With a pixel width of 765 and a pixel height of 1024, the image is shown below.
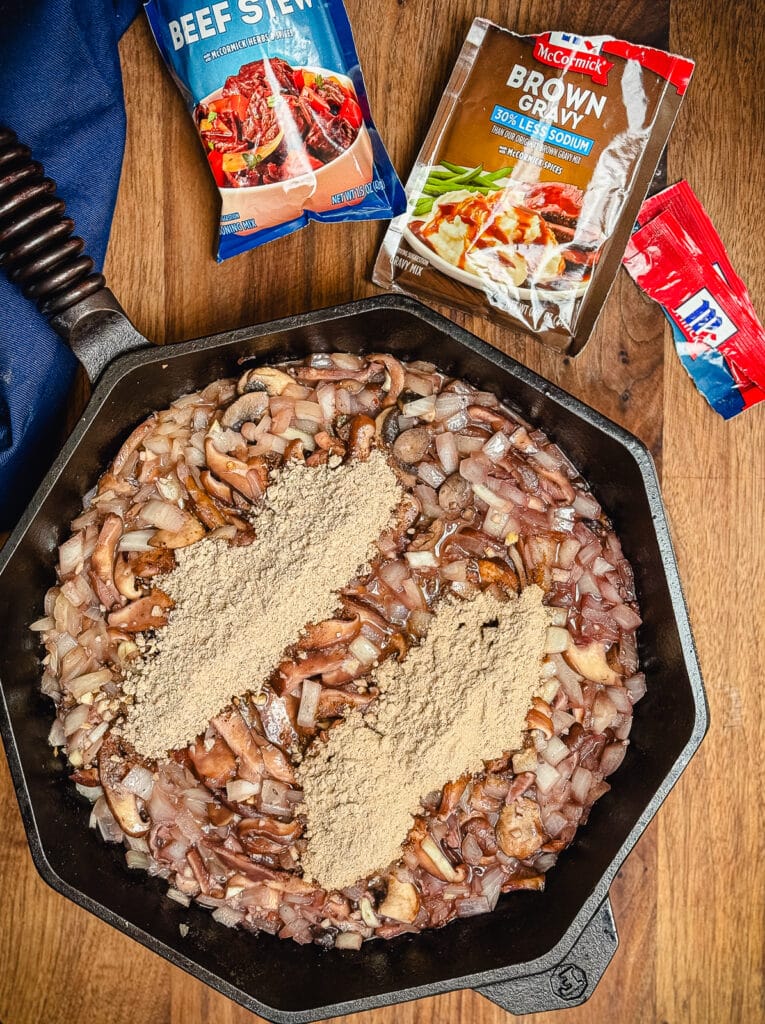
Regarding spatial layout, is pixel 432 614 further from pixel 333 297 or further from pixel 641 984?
pixel 641 984

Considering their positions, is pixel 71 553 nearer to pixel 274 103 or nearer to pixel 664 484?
pixel 274 103

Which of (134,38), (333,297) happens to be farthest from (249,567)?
(134,38)

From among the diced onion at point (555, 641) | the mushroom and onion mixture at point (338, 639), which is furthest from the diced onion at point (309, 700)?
the diced onion at point (555, 641)

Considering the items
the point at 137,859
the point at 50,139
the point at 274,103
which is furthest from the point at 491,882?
the point at 50,139

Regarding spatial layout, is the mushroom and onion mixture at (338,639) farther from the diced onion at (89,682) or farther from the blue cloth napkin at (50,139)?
the blue cloth napkin at (50,139)

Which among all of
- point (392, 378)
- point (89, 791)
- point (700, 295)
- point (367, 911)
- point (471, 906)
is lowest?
point (471, 906)

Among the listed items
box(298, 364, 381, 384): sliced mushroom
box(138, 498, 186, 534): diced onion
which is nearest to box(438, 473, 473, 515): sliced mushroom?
box(298, 364, 381, 384): sliced mushroom
